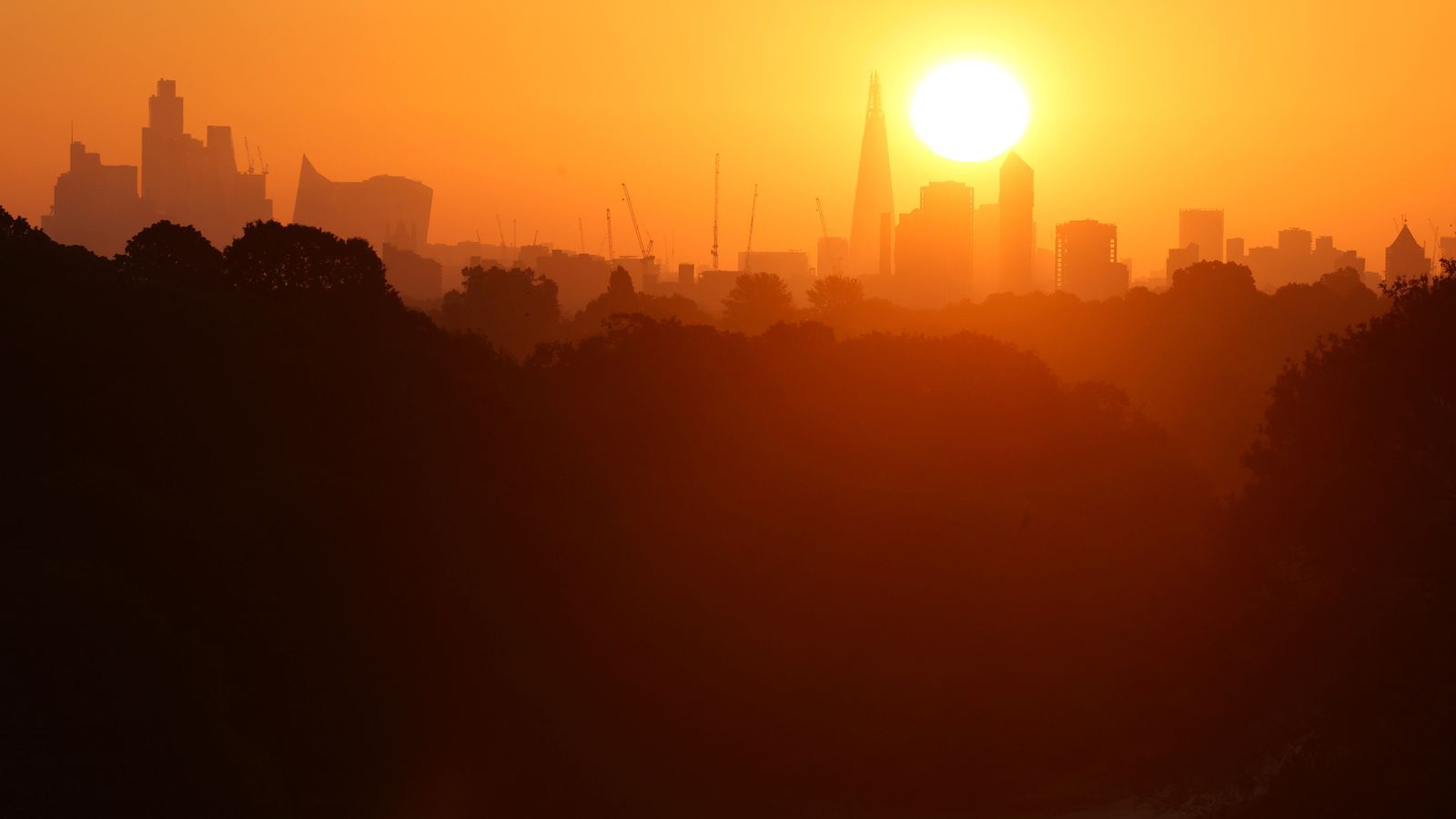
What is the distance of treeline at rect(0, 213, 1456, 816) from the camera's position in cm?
2411

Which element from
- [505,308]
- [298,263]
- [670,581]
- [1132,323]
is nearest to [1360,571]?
[670,581]

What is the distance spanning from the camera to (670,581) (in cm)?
4041

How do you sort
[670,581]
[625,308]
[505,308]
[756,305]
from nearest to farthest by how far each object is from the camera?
[670,581] → [756,305] → [505,308] → [625,308]

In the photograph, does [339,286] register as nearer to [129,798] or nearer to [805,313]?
[129,798]

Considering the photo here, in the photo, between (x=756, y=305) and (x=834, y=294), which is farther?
(x=756, y=305)

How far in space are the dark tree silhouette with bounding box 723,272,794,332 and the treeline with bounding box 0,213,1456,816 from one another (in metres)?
79.7

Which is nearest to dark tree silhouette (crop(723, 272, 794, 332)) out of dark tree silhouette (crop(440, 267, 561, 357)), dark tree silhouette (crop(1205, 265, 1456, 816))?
dark tree silhouette (crop(440, 267, 561, 357))

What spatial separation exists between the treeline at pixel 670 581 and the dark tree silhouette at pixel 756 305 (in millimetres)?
79675

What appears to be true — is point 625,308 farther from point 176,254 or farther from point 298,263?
point 176,254

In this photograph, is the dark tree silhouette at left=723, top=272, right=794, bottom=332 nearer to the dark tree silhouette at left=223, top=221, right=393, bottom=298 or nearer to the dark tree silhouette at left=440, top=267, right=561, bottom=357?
the dark tree silhouette at left=440, top=267, right=561, bottom=357

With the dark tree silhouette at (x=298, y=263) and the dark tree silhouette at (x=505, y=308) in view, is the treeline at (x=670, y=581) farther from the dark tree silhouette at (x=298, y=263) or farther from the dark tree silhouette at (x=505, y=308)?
the dark tree silhouette at (x=505, y=308)

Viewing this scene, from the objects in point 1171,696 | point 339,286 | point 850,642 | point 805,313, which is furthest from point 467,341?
point 805,313

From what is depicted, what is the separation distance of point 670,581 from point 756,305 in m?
97.7

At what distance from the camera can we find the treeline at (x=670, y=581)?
24109 mm
